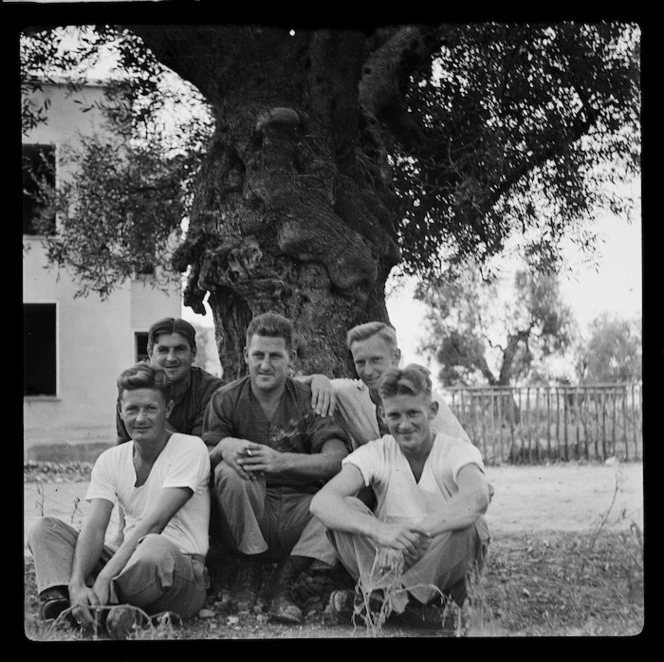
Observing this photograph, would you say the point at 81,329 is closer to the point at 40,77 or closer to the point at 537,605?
the point at 40,77

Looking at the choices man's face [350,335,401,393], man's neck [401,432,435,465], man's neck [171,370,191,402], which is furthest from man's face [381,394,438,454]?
man's neck [171,370,191,402]

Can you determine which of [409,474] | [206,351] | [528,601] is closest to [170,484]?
[206,351]

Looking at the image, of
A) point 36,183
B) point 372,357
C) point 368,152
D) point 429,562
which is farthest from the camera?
point 36,183

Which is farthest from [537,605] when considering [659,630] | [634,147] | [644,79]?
[644,79]

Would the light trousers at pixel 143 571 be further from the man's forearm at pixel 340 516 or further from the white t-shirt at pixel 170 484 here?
the man's forearm at pixel 340 516

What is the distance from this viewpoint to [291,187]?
446 centimetres

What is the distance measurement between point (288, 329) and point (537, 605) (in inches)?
71.1

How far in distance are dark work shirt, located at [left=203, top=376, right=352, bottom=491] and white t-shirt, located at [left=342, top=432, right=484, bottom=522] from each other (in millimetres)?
155

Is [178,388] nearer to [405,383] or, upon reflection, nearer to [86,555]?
[86,555]

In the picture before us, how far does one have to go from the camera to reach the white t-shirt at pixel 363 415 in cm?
417

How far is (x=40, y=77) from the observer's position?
463 centimetres

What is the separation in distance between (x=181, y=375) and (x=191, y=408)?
169mm

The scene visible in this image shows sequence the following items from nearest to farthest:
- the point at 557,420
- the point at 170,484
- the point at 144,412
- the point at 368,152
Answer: the point at 170,484, the point at 144,412, the point at 557,420, the point at 368,152

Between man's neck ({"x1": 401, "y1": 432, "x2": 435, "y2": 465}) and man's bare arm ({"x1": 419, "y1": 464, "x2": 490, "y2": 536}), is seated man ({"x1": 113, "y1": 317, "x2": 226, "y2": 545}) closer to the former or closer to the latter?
man's neck ({"x1": 401, "y1": 432, "x2": 435, "y2": 465})
